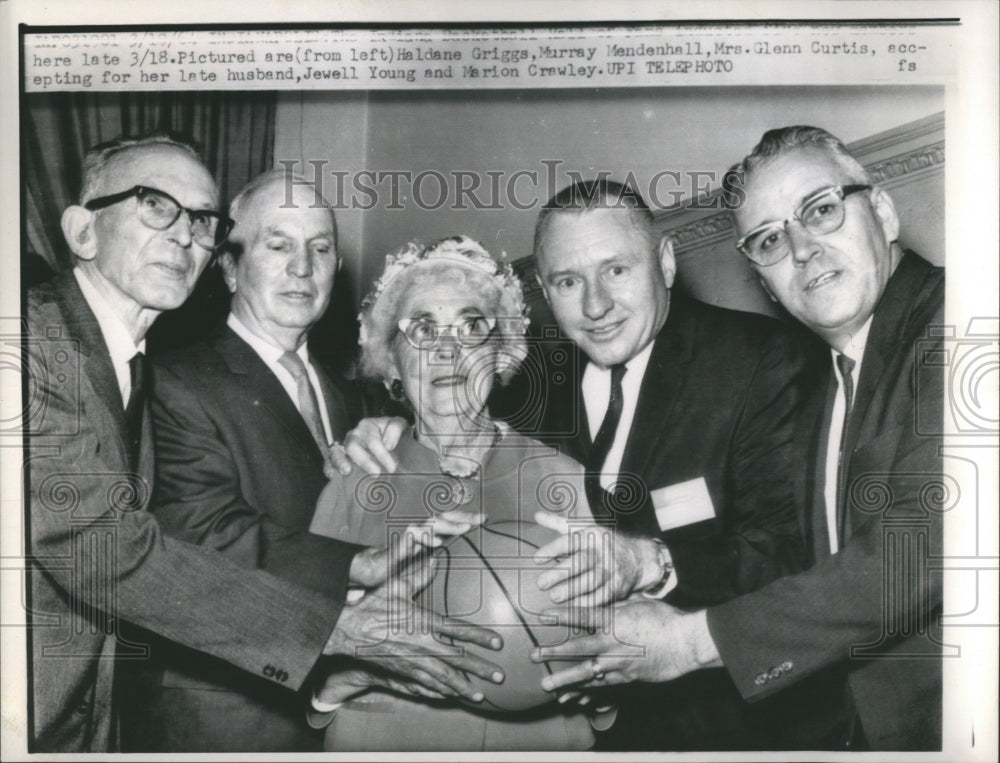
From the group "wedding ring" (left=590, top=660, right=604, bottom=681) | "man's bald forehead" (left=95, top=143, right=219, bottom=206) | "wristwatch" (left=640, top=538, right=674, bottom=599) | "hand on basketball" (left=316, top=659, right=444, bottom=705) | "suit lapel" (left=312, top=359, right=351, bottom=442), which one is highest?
"man's bald forehead" (left=95, top=143, right=219, bottom=206)

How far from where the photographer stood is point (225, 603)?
132 inches

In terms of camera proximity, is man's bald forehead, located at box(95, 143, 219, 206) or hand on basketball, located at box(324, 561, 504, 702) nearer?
hand on basketball, located at box(324, 561, 504, 702)

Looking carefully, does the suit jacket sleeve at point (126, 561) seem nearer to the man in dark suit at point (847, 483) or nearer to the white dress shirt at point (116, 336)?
the white dress shirt at point (116, 336)

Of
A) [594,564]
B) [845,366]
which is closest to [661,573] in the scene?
[594,564]

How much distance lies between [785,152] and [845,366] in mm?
650

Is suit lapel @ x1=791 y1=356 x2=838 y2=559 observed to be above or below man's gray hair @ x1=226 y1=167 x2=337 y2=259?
below

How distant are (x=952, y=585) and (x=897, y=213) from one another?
1.10 m

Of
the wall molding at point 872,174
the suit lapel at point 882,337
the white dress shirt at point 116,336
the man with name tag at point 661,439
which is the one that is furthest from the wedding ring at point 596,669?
the white dress shirt at point 116,336

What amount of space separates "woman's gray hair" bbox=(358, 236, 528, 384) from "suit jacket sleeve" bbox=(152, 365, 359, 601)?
41cm

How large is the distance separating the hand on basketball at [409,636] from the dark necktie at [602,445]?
478mm

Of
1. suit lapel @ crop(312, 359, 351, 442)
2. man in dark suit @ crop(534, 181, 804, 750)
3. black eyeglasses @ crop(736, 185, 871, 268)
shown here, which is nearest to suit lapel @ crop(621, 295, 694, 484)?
man in dark suit @ crop(534, 181, 804, 750)

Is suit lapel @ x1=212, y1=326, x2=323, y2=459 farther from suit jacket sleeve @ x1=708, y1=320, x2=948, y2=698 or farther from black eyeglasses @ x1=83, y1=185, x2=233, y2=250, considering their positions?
suit jacket sleeve @ x1=708, y1=320, x2=948, y2=698

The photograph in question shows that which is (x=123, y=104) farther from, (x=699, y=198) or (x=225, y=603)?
(x=699, y=198)

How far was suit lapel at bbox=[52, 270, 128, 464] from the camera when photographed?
3.43m
